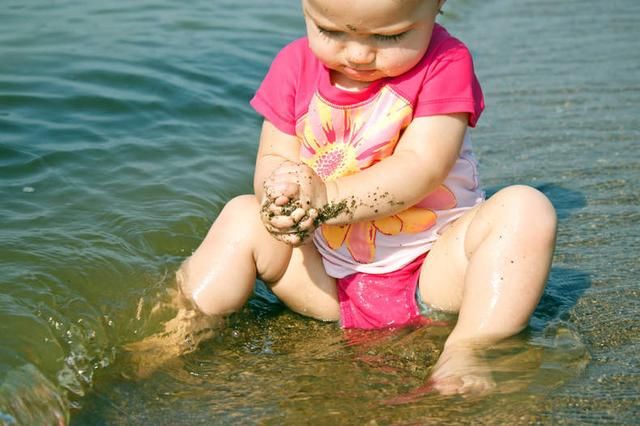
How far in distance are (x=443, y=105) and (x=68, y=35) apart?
13.6 feet

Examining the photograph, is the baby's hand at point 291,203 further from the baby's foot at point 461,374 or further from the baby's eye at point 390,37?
the baby's foot at point 461,374

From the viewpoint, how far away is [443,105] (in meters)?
2.98

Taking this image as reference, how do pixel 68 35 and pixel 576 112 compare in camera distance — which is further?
pixel 68 35

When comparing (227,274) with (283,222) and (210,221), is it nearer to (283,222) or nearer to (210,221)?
(283,222)

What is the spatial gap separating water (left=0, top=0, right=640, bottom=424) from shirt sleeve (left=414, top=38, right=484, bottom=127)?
2.37 ft

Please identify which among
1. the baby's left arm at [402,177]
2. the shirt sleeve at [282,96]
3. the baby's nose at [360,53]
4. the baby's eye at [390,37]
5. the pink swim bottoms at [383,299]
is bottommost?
the pink swim bottoms at [383,299]

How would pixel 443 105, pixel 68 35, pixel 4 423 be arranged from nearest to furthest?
pixel 4 423, pixel 443 105, pixel 68 35

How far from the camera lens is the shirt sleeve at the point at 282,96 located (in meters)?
3.24

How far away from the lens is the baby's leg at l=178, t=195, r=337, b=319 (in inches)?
124

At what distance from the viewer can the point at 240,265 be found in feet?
10.3

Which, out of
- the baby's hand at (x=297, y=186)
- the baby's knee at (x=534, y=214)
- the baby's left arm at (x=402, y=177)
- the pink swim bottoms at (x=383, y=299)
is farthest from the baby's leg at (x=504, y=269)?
the baby's hand at (x=297, y=186)

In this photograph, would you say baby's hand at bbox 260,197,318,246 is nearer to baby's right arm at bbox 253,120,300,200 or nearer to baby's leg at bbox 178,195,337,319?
baby's leg at bbox 178,195,337,319

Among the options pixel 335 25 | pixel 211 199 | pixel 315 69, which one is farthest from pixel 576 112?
pixel 335 25

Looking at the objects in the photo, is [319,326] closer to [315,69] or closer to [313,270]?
[313,270]
